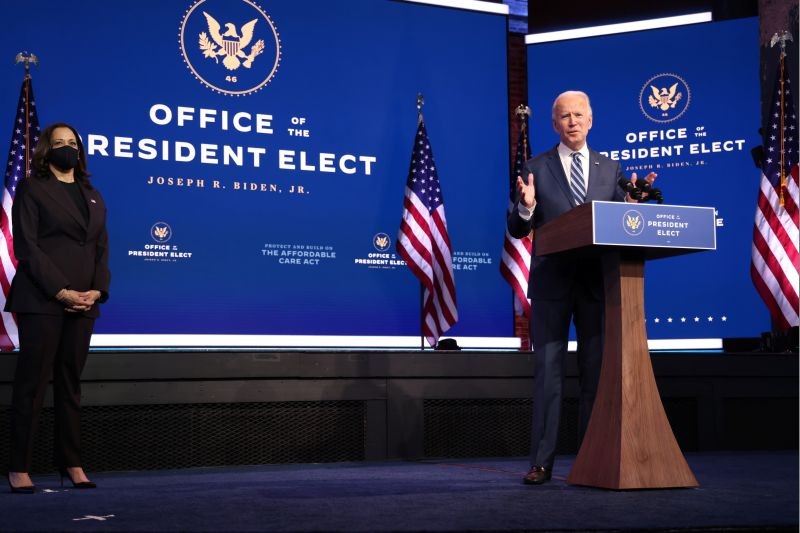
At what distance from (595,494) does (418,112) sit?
154 inches

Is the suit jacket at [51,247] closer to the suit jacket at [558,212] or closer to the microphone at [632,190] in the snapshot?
the suit jacket at [558,212]

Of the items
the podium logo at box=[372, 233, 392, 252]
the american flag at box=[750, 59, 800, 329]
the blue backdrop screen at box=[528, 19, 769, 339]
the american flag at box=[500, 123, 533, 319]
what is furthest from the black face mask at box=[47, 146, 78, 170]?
the american flag at box=[750, 59, 800, 329]

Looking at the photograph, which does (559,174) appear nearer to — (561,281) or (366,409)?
(561,281)

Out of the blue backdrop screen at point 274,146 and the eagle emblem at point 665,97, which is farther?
the eagle emblem at point 665,97

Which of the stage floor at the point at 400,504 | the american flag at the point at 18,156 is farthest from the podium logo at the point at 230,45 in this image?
the stage floor at the point at 400,504

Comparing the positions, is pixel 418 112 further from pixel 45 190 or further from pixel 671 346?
pixel 45 190

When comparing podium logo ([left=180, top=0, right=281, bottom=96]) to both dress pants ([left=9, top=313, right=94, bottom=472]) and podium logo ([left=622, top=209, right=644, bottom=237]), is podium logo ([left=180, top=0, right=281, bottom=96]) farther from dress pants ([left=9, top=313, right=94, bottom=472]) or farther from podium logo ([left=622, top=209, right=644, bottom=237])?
podium logo ([left=622, top=209, right=644, bottom=237])

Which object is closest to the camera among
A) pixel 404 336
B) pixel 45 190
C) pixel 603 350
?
pixel 603 350

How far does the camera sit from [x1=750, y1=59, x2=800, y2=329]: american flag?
564 cm

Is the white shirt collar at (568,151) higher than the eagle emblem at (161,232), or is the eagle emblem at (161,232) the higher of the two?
the white shirt collar at (568,151)

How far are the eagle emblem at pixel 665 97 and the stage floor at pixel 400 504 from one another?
3.27m

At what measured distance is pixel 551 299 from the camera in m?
3.35

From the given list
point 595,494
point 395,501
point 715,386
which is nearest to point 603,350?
point 595,494

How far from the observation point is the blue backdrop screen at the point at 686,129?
6395 mm
